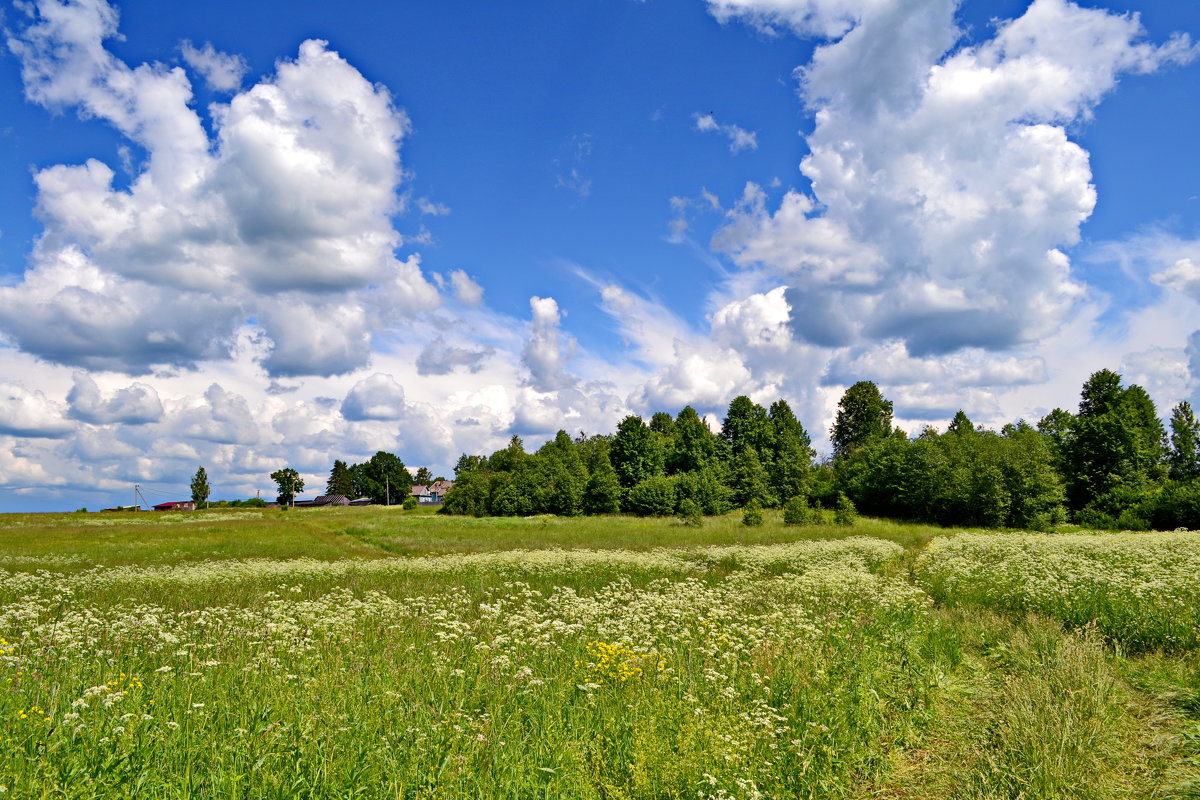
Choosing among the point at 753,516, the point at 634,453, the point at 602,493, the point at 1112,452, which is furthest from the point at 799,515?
the point at 634,453

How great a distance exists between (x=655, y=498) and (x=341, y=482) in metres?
137

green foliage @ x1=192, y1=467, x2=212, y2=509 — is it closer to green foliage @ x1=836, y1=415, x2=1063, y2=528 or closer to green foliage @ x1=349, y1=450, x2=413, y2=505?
green foliage @ x1=349, y1=450, x2=413, y2=505

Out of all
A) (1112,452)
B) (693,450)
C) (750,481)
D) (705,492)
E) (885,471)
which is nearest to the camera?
(1112,452)

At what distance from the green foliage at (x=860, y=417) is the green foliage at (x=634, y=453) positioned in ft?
115

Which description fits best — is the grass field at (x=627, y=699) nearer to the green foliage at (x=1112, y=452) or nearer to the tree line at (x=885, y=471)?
the tree line at (x=885, y=471)

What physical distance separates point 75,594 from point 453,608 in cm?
1075

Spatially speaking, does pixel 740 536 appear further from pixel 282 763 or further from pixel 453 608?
pixel 282 763

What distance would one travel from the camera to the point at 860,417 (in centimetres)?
10588

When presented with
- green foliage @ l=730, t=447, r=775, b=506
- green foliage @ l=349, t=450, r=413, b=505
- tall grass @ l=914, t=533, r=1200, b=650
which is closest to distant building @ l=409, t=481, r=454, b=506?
green foliage @ l=349, t=450, r=413, b=505

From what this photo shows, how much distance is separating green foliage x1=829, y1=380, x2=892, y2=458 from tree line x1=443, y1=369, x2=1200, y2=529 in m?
0.23

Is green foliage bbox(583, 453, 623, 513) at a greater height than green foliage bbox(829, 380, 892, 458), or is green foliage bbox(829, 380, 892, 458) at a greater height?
green foliage bbox(829, 380, 892, 458)

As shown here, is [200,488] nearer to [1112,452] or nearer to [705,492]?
[705,492]

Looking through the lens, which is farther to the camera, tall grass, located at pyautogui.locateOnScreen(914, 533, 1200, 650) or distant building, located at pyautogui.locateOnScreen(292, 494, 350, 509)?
distant building, located at pyautogui.locateOnScreen(292, 494, 350, 509)

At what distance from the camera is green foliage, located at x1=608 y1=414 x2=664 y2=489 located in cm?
9338
